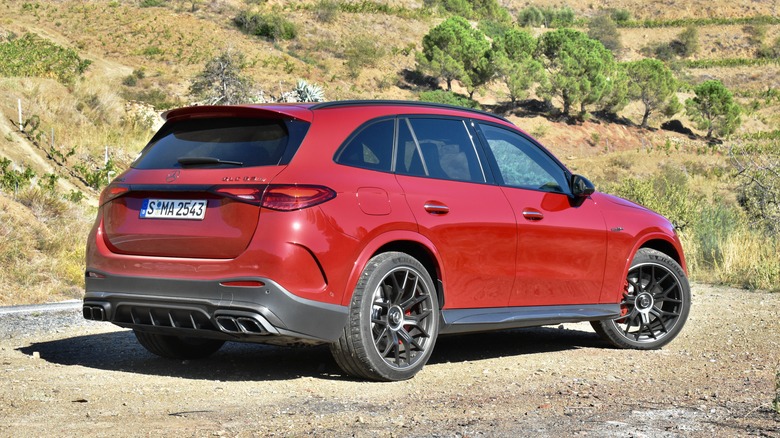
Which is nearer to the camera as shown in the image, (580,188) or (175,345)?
(175,345)

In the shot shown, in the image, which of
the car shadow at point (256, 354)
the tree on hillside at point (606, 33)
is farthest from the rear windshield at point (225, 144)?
the tree on hillside at point (606, 33)

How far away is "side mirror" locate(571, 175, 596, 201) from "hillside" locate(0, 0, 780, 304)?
6.60 metres

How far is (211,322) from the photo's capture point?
5.82 meters

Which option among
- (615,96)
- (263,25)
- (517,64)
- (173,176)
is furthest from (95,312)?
(615,96)

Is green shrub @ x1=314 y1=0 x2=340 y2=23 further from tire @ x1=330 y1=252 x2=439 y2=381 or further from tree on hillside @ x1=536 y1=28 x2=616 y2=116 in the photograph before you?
tire @ x1=330 y1=252 x2=439 y2=381

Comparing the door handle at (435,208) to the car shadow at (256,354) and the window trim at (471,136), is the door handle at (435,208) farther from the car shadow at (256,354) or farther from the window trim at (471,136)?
the car shadow at (256,354)

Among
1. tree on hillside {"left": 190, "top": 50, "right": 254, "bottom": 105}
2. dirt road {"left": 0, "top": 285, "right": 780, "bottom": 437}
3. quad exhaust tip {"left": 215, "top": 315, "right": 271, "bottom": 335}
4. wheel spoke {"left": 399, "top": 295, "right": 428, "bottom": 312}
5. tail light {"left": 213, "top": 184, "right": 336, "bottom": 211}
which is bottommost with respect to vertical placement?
tree on hillside {"left": 190, "top": 50, "right": 254, "bottom": 105}

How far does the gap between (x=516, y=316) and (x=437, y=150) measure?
1.32 meters

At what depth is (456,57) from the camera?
243ft

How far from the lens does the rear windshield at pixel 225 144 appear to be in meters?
6.04

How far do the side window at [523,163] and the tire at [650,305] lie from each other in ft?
3.53

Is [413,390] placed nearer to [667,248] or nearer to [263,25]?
[667,248]

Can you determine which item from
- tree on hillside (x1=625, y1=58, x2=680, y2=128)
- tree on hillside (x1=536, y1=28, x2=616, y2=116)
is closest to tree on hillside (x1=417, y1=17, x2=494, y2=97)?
tree on hillside (x1=536, y1=28, x2=616, y2=116)

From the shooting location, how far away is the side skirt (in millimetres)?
6688
